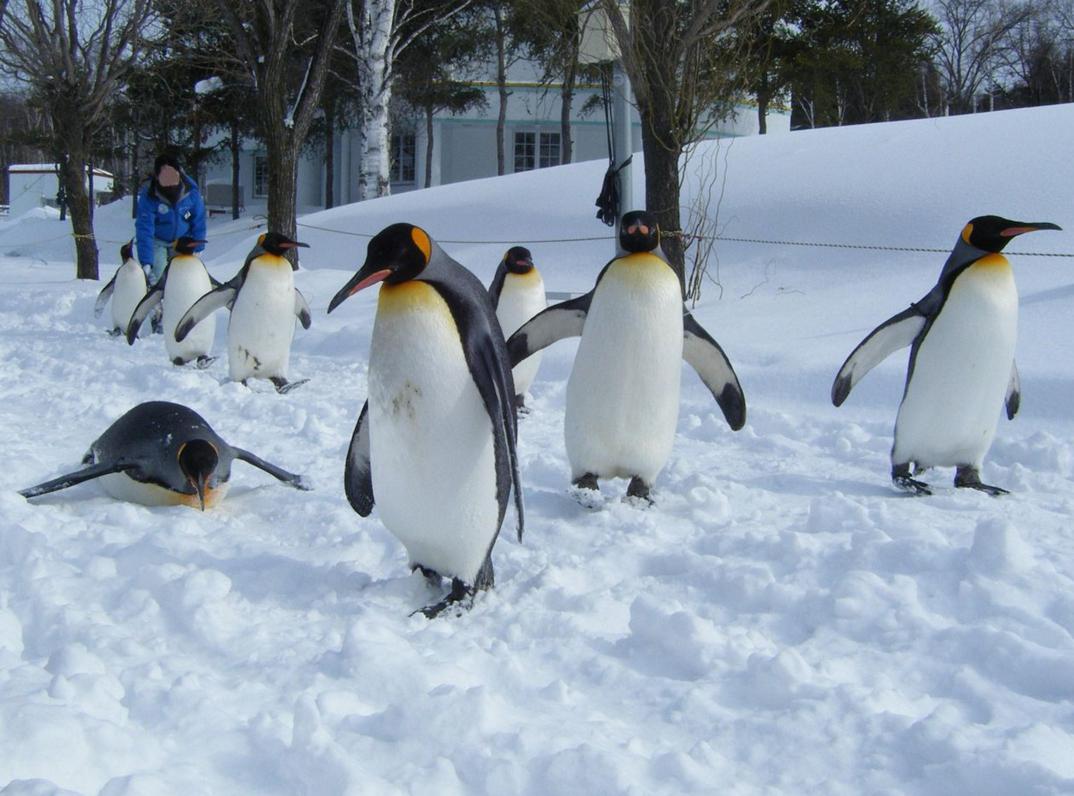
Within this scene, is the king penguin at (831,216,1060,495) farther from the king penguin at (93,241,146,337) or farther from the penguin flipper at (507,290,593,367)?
the king penguin at (93,241,146,337)

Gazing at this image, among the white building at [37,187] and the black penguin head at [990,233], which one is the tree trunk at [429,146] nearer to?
the white building at [37,187]

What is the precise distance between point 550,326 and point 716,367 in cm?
64

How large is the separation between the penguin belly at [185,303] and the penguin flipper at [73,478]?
3.53m

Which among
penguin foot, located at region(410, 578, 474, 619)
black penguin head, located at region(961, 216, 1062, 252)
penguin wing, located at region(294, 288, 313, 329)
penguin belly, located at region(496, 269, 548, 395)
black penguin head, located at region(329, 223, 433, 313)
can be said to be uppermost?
black penguin head, located at region(961, 216, 1062, 252)

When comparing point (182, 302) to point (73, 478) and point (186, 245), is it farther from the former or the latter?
point (73, 478)

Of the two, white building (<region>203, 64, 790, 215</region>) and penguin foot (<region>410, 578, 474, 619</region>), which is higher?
white building (<region>203, 64, 790, 215</region>)

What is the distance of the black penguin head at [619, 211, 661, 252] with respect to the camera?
11.5 feet

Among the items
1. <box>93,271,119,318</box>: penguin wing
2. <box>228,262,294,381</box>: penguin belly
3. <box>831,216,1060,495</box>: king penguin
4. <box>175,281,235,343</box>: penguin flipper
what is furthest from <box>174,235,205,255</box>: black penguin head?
<box>831,216,1060,495</box>: king penguin

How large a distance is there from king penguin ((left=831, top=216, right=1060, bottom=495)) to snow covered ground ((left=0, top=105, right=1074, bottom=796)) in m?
0.18

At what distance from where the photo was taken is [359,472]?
287cm

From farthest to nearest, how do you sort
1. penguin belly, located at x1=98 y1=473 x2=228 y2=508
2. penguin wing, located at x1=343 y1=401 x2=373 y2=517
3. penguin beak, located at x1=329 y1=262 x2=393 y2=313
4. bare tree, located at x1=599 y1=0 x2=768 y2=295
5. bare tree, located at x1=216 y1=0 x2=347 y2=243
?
bare tree, located at x1=216 y1=0 x2=347 y2=243 → bare tree, located at x1=599 y1=0 x2=768 y2=295 → penguin belly, located at x1=98 y1=473 x2=228 y2=508 → penguin wing, located at x1=343 y1=401 x2=373 y2=517 → penguin beak, located at x1=329 y1=262 x2=393 y2=313

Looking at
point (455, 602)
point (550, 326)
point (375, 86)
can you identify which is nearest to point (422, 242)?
point (455, 602)

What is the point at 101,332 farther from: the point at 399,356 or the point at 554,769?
the point at 554,769

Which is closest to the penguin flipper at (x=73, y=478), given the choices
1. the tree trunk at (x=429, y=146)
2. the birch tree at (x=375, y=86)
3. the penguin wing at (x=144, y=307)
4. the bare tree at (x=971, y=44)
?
the penguin wing at (x=144, y=307)
